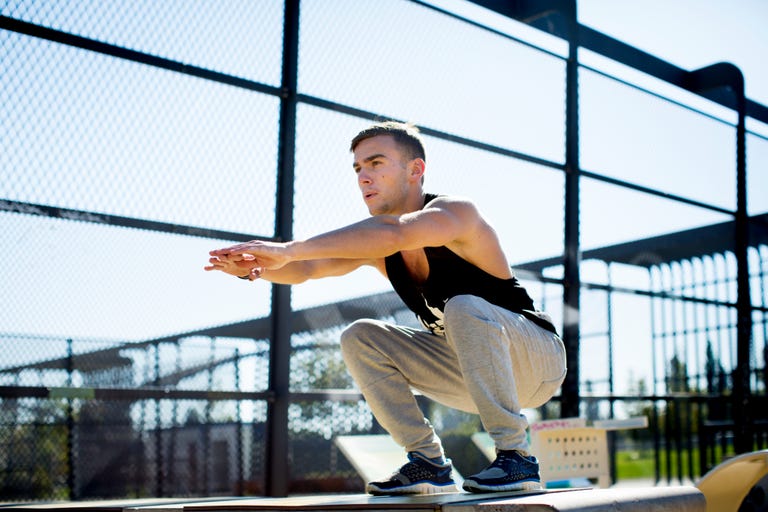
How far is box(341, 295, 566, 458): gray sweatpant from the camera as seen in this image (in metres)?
2.27

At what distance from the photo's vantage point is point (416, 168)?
271cm

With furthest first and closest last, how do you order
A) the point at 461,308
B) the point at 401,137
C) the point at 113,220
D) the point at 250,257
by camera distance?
the point at 113,220, the point at 401,137, the point at 461,308, the point at 250,257

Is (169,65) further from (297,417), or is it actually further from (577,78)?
(577,78)

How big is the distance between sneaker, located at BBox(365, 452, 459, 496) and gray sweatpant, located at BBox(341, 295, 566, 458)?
0.04m

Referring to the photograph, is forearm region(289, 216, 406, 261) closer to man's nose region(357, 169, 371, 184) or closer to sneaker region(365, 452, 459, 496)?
man's nose region(357, 169, 371, 184)

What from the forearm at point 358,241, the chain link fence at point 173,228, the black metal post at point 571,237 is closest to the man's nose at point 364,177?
the forearm at point 358,241

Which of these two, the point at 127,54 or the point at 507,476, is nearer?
the point at 507,476

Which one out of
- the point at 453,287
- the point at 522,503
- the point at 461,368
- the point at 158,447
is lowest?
the point at 158,447

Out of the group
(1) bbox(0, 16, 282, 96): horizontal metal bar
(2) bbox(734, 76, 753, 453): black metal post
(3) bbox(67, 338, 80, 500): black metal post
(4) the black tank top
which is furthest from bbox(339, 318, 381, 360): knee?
(2) bbox(734, 76, 753, 453): black metal post

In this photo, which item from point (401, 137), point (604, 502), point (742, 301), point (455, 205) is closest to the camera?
point (604, 502)

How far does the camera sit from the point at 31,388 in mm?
3117

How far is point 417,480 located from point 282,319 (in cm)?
148

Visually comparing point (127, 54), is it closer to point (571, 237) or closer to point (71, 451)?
point (71, 451)

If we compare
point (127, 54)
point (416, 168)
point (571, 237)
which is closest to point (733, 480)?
point (416, 168)
